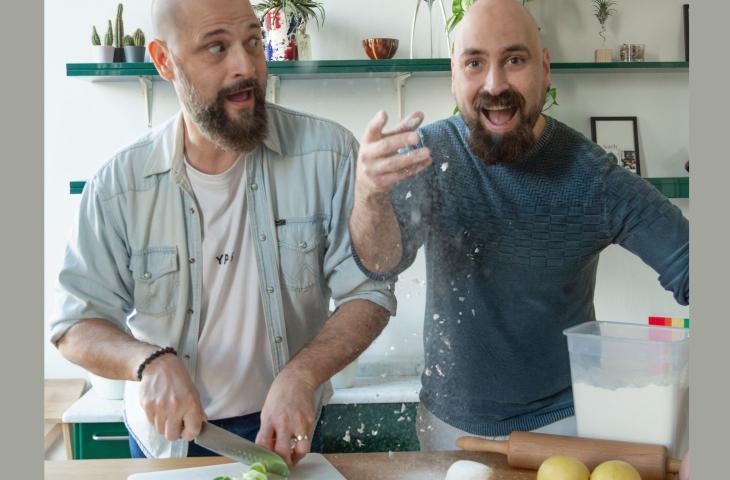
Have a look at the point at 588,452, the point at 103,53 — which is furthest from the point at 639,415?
the point at 103,53

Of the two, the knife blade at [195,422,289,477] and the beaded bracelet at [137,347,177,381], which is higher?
the beaded bracelet at [137,347,177,381]

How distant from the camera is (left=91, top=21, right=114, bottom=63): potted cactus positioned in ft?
2.80

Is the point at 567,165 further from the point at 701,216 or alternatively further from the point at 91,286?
the point at 91,286

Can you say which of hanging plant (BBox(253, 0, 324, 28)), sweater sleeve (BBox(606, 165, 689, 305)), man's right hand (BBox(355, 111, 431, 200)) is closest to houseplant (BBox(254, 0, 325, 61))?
hanging plant (BBox(253, 0, 324, 28))

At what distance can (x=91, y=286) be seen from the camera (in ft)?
2.84

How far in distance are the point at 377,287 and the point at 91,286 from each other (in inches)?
11.0

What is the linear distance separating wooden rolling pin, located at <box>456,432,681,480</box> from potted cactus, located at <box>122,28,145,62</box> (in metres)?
0.51

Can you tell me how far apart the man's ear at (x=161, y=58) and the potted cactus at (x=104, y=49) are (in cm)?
4

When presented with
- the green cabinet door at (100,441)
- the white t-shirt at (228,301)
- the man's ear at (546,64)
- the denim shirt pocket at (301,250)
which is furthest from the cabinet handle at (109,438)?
the man's ear at (546,64)

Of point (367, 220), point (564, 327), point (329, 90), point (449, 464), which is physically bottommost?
point (449, 464)

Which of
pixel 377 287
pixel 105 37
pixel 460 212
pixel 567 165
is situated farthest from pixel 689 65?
pixel 105 37

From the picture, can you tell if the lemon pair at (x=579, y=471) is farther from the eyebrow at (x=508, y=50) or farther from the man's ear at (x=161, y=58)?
the man's ear at (x=161, y=58)

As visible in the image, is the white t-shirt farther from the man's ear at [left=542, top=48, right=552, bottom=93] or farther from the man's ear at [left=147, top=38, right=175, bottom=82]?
the man's ear at [left=542, top=48, right=552, bottom=93]

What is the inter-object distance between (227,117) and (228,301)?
175mm
